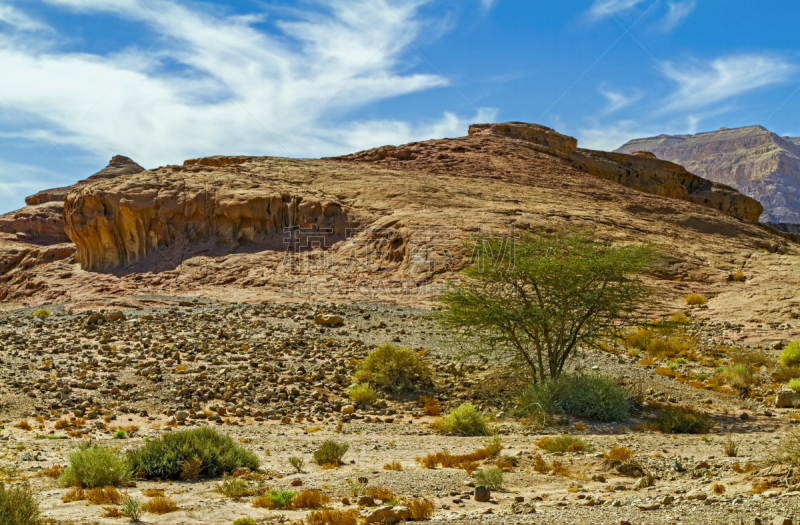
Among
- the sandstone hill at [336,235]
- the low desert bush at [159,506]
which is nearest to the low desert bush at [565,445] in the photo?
the low desert bush at [159,506]

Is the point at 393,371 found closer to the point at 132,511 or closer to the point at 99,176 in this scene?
the point at 132,511

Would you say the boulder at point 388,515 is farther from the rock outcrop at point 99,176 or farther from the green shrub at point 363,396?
the rock outcrop at point 99,176

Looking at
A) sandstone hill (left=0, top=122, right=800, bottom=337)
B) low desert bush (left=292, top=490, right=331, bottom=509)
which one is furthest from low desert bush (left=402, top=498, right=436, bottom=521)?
sandstone hill (left=0, top=122, right=800, bottom=337)

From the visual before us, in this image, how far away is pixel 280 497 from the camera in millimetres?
6730

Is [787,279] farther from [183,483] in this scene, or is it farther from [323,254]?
[183,483]

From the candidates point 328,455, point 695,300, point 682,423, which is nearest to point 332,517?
point 328,455

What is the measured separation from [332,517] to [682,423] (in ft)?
24.4

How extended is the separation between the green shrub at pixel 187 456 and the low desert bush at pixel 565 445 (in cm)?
405

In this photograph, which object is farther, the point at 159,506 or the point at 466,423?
the point at 466,423

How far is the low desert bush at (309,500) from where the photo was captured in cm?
665

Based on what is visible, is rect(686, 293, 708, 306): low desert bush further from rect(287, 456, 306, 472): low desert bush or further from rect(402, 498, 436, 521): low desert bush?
rect(402, 498, 436, 521): low desert bush

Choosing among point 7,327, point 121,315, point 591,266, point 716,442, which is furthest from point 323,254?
point 716,442

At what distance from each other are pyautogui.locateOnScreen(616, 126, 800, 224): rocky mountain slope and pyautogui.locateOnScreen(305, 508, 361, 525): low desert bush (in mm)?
163686

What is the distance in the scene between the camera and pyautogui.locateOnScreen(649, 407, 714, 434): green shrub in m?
11.1
